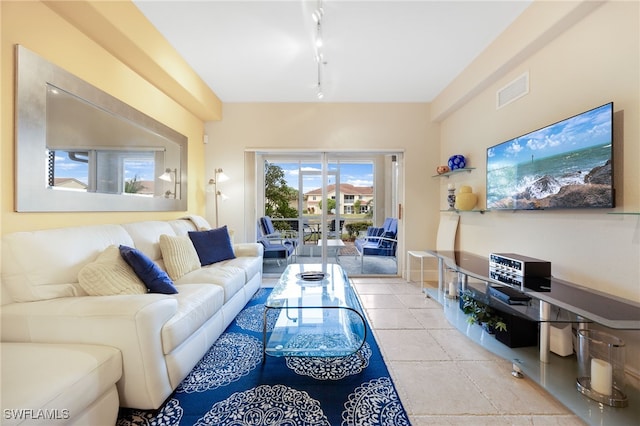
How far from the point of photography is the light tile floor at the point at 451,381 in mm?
1461

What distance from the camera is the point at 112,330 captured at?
4.50 feet

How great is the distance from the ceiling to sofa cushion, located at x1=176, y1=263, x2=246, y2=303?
237 cm

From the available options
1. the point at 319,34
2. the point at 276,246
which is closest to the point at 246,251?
the point at 276,246

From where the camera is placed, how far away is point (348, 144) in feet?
13.9

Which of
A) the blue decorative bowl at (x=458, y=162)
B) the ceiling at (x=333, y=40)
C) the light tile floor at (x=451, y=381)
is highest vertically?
the ceiling at (x=333, y=40)

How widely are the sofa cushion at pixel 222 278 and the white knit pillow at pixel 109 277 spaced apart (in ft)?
1.68

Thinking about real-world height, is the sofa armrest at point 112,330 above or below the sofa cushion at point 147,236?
below

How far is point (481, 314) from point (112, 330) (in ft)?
8.49

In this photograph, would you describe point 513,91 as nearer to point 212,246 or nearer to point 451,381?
point 451,381

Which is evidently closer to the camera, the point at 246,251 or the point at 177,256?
the point at 177,256

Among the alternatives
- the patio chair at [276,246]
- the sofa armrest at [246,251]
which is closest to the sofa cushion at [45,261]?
the sofa armrest at [246,251]

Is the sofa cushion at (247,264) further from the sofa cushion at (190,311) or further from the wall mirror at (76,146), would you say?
the wall mirror at (76,146)

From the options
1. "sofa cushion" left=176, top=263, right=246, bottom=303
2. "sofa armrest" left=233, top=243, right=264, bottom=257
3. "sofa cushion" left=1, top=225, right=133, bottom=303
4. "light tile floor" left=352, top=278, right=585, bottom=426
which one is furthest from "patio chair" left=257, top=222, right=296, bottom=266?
"sofa cushion" left=1, top=225, right=133, bottom=303

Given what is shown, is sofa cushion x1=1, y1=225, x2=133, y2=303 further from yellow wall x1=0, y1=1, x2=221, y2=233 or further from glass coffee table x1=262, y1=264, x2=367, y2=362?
glass coffee table x1=262, y1=264, x2=367, y2=362
